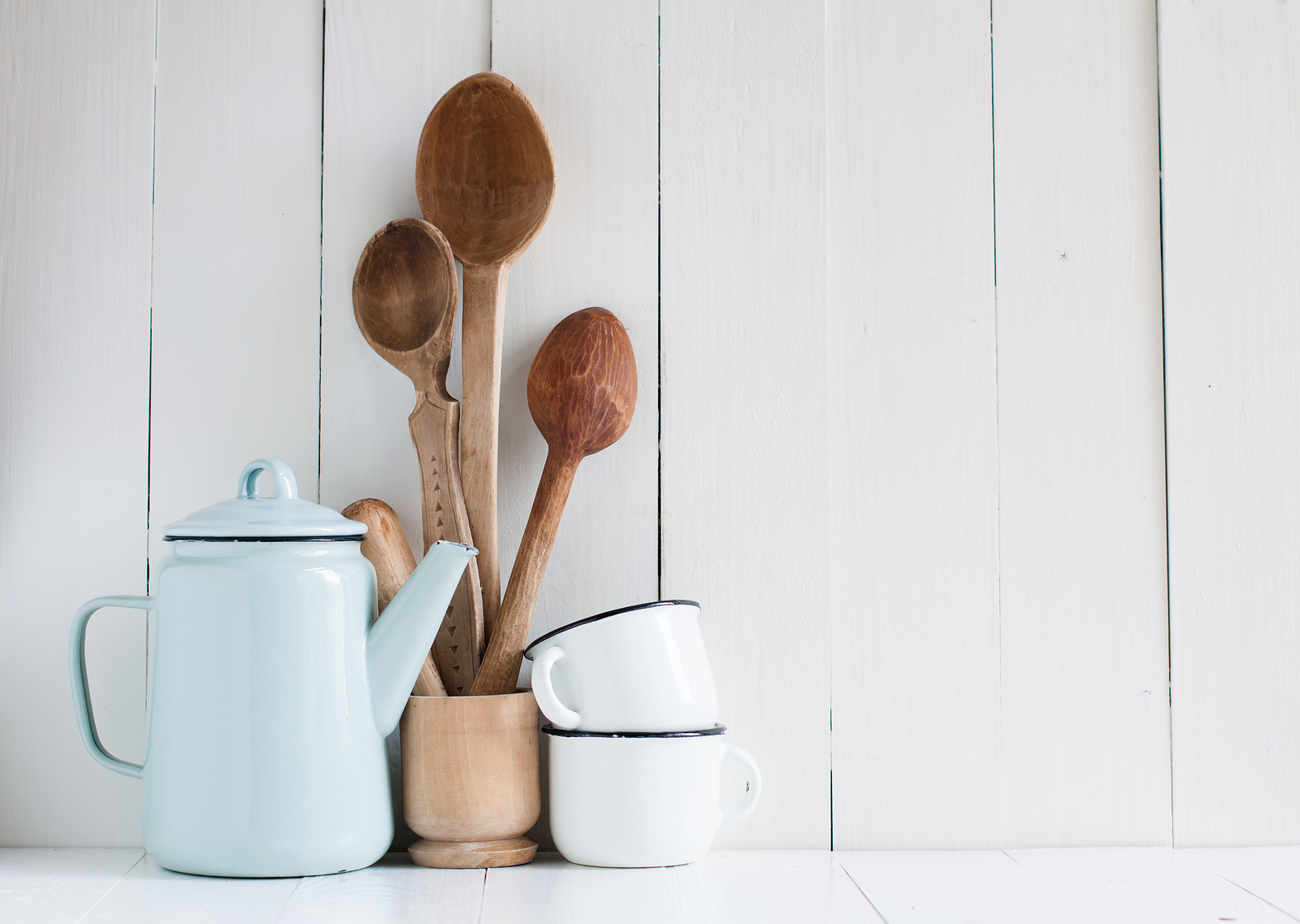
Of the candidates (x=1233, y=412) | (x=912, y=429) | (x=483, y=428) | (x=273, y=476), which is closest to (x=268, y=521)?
(x=273, y=476)

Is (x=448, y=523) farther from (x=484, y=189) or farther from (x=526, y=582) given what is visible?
(x=484, y=189)

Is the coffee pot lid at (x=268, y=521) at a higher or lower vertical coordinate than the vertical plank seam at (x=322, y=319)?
lower

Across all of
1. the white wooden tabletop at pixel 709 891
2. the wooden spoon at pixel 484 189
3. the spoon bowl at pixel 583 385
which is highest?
the wooden spoon at pixel 484 189

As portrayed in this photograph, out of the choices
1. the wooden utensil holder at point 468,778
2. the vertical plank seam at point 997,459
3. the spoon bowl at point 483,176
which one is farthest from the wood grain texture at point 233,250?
the vertical plank seam at point 997,459

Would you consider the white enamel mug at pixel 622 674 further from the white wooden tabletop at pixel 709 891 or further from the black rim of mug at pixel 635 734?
the white wooden tabletop at pixel 709 891

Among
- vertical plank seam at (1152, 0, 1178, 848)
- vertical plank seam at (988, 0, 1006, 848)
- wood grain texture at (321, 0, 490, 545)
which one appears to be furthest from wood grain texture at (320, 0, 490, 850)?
vertical plank seam at (1152, 0, 1178, 848)

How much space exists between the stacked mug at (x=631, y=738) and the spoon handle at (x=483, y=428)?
8 centimetres

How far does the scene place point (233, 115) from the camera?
0.80 meters

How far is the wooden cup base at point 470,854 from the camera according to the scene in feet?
2.26

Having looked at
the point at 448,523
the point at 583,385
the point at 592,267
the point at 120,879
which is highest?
the point at 592,267

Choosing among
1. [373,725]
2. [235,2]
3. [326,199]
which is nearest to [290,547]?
[373,725]

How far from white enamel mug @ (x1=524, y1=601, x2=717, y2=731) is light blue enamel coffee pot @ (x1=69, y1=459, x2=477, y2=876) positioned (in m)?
0.09

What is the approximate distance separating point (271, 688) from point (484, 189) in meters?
0.40

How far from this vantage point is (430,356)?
75 centimetres
